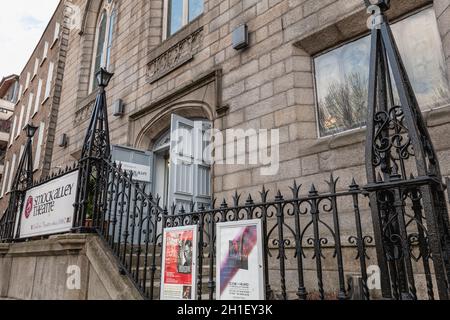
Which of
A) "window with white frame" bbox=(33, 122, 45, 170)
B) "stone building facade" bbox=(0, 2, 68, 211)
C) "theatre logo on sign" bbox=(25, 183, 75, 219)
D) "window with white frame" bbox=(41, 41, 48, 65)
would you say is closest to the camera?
"theatre logo on sign" bbox=(25, 183, 75, 219)

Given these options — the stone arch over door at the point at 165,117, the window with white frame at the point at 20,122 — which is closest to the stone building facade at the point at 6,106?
the window with white frame at the point at 20,122

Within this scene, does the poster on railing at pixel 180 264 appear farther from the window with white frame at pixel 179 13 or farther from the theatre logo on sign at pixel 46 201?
the window with white frame at pixel 179 13

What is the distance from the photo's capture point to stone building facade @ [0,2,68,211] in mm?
13719

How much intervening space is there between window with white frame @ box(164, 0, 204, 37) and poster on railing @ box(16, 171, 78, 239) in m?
5.26

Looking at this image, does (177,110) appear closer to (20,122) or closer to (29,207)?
(29,207)

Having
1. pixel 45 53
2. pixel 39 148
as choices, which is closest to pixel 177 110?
pixel 39 148

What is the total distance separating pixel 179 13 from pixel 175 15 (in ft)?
0.72

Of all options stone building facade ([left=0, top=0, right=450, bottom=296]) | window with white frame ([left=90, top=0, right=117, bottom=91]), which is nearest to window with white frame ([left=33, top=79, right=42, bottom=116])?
window with white frame ([left=90, top=0, right=117, bottom=91])

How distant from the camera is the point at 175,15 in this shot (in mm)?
9625

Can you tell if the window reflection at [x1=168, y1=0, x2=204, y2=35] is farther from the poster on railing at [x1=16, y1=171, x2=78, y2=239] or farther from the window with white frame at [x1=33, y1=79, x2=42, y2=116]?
the window with white frame at [x1=33, y1=79, x2=42, y2=116]

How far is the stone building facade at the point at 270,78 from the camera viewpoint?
15.8 ft

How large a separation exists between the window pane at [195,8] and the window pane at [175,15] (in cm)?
39

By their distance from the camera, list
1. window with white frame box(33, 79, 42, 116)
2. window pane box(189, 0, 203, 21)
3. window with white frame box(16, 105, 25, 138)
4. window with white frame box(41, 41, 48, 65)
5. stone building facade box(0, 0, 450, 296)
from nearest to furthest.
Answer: stone building facade box(0, 0, 450, 296) < window pane box(189, 0, 203, 21) < window with white frame box(33, 79, 42, 116) < window with white frame box(41, 41, 48, 65) < window with white frame box(16, 105, 25, 138)
